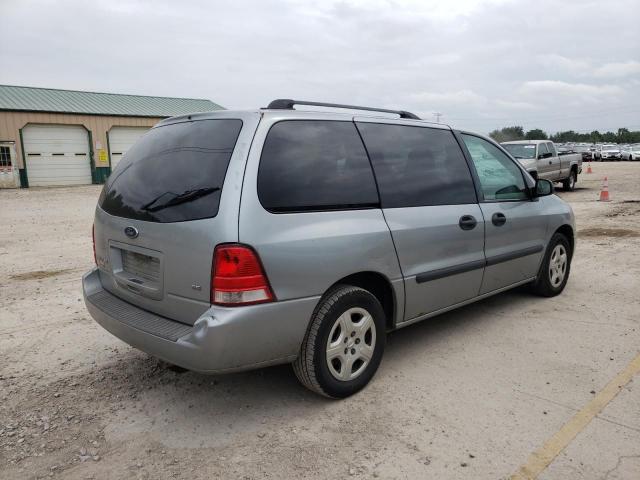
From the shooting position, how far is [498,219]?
4293mm

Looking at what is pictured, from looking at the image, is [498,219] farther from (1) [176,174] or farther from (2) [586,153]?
(2) [586,153]

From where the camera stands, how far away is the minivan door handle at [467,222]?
3.91 metres

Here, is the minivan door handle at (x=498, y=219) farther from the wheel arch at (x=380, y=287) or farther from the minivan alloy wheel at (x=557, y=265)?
the wheel arch at (x=380, y=287)

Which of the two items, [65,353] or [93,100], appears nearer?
[65,353]

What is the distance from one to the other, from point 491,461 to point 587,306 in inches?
119

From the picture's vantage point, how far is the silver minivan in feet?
A: 8.83

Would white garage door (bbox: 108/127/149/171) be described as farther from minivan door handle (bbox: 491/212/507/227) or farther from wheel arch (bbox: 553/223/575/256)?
minivan door handle (bbox: 491/212/507/227)

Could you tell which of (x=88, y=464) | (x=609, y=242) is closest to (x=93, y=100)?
(x=609, y=242)

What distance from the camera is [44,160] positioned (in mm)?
25766

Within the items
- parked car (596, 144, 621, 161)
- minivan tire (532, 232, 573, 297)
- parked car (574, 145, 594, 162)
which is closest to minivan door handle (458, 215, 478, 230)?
minivan tire (532, 232, 573, 297)

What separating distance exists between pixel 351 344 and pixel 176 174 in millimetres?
1503

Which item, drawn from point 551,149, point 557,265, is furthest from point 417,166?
point 551,149

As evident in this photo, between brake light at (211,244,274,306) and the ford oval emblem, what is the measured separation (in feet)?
2.26

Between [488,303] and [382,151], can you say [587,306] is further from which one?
[382,151]
